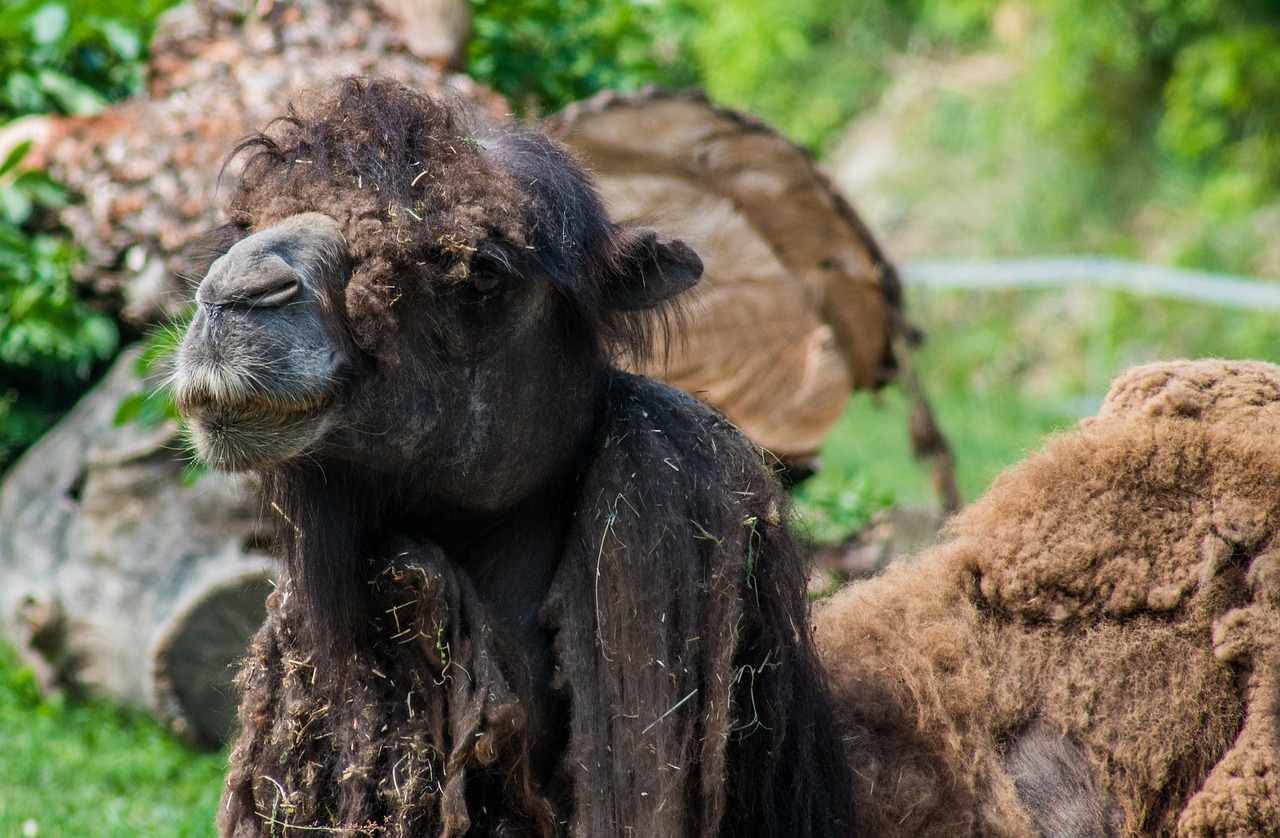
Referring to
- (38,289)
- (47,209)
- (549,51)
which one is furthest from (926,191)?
(38,289)

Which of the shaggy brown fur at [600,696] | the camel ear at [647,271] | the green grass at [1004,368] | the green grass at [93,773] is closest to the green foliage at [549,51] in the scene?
the green grass at [1004,368]

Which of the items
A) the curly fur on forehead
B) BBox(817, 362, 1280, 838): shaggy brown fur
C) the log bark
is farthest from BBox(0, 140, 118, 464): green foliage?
BBox(817, 362, 1280, 838): shaggy brown fur

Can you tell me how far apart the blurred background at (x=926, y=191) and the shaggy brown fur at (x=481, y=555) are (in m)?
1.46

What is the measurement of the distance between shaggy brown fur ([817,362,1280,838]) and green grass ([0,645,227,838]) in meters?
2.60

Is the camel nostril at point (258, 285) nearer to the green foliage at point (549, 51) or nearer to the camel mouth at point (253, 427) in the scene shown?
the camel mouth at point (253, 427)

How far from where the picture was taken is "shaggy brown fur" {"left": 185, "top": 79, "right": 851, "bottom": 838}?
2.65 m

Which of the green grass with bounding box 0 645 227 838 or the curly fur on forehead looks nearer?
the curly fur on forehead

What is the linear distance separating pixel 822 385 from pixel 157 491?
2.71 m

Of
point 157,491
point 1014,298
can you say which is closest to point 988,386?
point 1014,298

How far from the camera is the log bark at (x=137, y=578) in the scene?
5426 millimetres

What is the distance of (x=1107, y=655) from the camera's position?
2992mm

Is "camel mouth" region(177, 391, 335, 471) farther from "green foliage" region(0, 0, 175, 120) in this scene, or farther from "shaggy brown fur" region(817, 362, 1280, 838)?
"green foliage" region(0, 0, 175, 120)

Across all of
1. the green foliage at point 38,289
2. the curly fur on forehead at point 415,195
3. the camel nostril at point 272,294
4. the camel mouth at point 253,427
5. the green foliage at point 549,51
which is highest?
the green foliage at point 549,51

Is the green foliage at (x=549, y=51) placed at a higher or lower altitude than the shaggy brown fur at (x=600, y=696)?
higher
